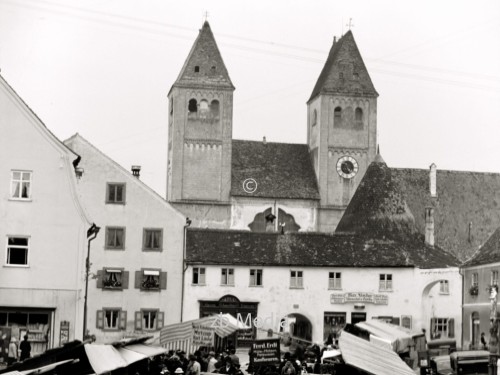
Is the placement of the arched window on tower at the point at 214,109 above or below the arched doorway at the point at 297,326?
above

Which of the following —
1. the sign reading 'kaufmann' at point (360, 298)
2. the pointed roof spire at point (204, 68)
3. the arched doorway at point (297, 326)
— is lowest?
the arched doorway at point (297, 326)

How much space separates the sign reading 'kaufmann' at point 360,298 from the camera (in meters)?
74.5

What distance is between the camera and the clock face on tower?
120875 mm

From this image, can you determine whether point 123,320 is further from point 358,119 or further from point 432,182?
point 358,119

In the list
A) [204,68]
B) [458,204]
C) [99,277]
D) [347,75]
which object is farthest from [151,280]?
[347,75]

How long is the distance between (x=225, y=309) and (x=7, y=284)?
2541 cm

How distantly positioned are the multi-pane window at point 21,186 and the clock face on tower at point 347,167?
72.6m

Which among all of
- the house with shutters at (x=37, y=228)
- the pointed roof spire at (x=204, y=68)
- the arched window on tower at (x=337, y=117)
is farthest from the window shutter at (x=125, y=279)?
the arched window on tower at (x=337, y=117)

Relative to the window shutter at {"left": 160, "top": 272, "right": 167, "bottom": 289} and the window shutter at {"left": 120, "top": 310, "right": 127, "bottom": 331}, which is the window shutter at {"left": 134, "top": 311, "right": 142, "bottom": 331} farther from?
the window shutter at {"left": 160, "top": 272, "right": 167, "bottom": 289}

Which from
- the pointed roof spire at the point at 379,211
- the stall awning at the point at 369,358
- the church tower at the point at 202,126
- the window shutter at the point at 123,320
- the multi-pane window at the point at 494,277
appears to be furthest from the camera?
the church tower at the point at 202,126

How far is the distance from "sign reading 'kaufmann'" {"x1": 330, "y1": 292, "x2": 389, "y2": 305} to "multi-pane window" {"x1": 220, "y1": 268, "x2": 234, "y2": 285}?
19.2 ft

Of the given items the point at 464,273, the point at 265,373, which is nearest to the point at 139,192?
the point at 464,273

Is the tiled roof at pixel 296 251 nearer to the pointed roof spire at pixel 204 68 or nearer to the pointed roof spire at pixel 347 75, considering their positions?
the pointed roof spire at pixel 204 68

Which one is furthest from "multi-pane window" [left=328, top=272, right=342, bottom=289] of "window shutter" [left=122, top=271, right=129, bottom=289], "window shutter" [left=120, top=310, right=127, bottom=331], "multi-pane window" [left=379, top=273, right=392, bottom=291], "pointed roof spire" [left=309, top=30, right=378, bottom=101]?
"pointed roof spire" [left=309, top=30, right=378, bottom=101]
